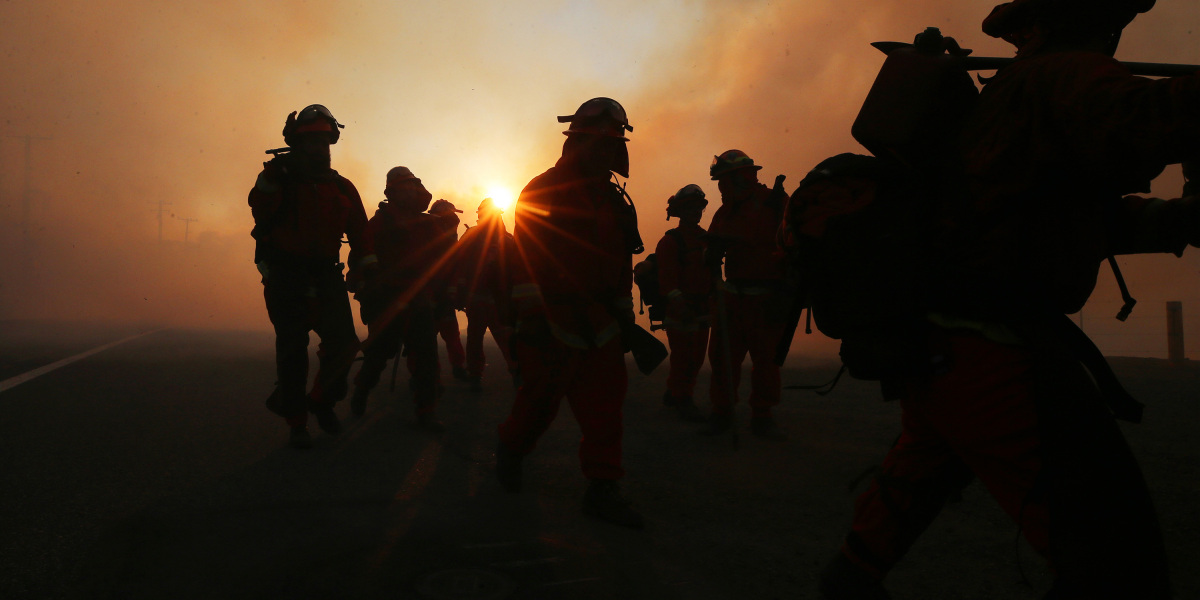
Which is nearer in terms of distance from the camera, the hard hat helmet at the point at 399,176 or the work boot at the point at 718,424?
the work boot at the point at 718,424

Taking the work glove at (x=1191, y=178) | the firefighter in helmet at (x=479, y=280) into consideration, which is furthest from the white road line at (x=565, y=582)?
the firefighter in helmet at (x=479, y=280)

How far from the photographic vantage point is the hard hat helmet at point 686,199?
7137 millimetres

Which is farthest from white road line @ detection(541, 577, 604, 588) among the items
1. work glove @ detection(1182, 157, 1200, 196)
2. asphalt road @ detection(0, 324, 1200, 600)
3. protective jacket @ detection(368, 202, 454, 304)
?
protective jacket @ detection(368, 202, 454, 304)

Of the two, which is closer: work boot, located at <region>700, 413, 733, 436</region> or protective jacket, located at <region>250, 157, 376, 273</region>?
protective jacket, located at <region>250, 157, 376, 273</region>

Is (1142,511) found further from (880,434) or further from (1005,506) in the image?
(880,434)

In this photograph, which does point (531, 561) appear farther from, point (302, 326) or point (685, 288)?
point (685, 288)

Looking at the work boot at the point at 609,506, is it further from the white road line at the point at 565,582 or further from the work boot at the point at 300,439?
the work boot at the point at 300,439

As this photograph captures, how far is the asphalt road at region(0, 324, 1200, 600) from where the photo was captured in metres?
2.74

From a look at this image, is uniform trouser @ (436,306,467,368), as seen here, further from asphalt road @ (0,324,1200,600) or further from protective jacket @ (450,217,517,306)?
asphalt road @ (0,324,1200,600)

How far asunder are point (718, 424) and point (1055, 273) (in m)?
4.37

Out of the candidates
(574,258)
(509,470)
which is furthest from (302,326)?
(574,258)

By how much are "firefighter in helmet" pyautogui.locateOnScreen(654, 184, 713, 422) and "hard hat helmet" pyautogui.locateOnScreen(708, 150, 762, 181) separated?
733mm

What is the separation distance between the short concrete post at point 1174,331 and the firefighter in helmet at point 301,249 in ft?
38.5

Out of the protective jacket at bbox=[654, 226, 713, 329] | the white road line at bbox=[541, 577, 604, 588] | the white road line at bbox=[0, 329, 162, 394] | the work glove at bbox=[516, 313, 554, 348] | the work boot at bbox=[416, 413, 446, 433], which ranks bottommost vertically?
the white road line at bbox=[0, 329, 162, 394]
